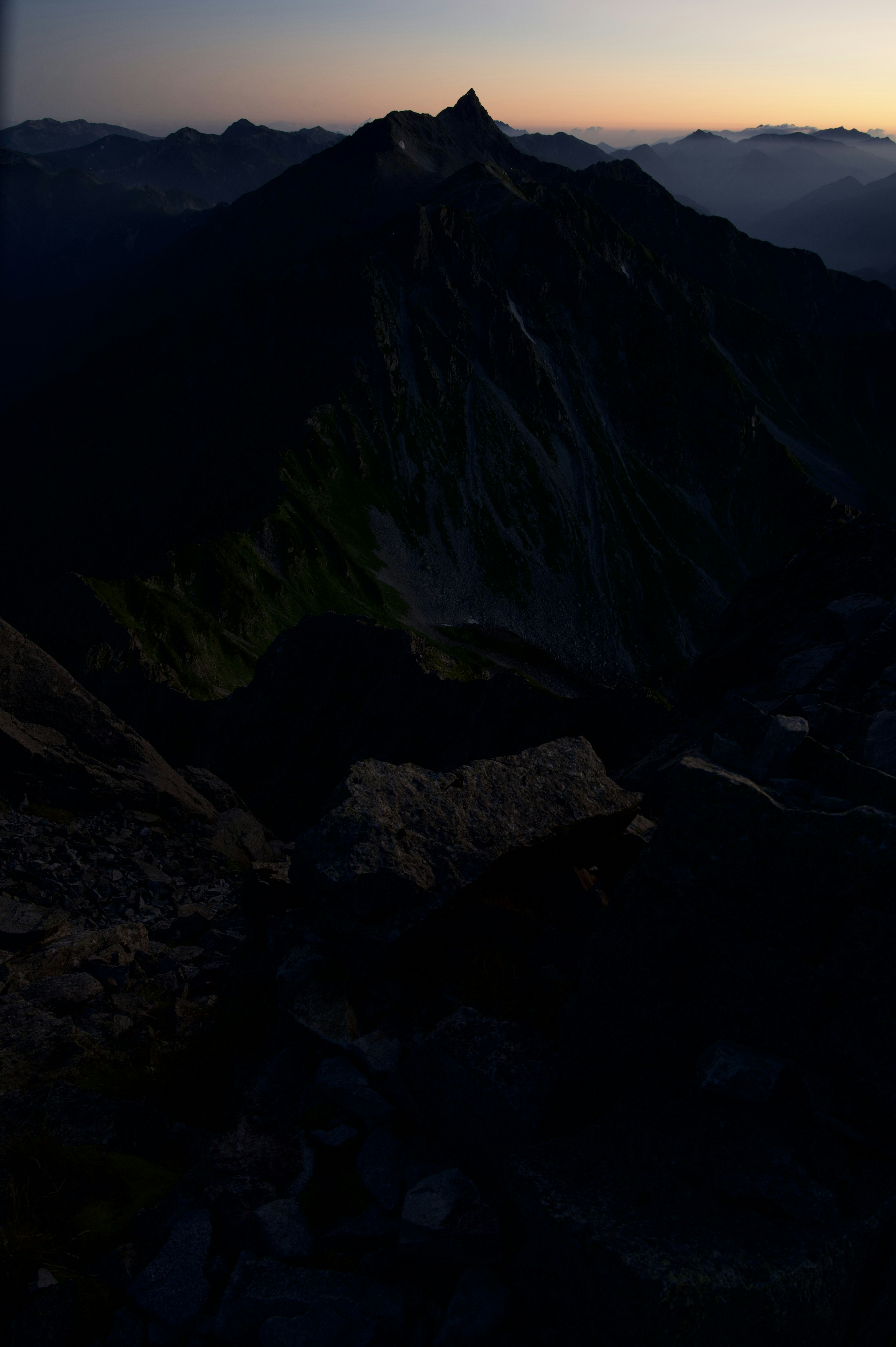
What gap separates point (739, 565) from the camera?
184 metres

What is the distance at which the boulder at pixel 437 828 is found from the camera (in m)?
12.4

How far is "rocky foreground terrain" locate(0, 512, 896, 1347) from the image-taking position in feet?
23.9

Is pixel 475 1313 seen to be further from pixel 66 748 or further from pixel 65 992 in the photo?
pixel 66 748

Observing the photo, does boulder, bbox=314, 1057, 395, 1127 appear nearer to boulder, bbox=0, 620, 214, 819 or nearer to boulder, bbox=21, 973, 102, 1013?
boulder, bbox=21, 973, 102, 1013

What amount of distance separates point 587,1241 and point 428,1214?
2.18 meters

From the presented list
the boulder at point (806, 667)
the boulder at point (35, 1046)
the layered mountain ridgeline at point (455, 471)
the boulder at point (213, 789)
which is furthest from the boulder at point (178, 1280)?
the layered mountain ridgeline at point (455, 471)

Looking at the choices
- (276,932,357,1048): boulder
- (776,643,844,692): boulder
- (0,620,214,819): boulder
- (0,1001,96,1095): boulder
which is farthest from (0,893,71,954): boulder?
(776,643,844,692): boulder

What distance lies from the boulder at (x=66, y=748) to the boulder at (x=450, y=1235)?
24.1 meters

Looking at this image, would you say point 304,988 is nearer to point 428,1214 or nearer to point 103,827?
point 428,1214

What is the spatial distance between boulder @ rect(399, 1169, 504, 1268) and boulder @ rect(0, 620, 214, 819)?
79.1 ft

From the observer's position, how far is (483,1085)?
9570 millimetres

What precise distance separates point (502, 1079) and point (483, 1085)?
0.26m

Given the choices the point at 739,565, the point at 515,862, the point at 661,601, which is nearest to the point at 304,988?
the point at 515,862

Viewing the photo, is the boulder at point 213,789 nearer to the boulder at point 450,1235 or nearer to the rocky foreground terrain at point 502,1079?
the rocky foreground terrain at point 502,1079
